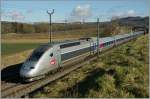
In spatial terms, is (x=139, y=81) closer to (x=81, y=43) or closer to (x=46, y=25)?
(x=81, y=43)

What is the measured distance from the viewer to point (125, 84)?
715 inches

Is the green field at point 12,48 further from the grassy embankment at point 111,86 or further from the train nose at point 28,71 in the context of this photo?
the grassy embankment at point 111,86

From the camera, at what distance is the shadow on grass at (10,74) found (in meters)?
27.1

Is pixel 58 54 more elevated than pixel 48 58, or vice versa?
pixel 58 54

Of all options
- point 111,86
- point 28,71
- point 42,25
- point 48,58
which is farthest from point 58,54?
point 42,25

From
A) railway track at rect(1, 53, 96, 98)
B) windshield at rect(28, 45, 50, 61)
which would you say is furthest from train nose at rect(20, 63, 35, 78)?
windshield at rect(28, 45, 50, 61)

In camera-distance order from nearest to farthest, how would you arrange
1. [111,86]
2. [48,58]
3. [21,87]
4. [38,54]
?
[111,86]
[21,87]
[38,54]
[48,58]

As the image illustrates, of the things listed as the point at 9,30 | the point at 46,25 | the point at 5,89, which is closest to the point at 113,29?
the point at 9,30

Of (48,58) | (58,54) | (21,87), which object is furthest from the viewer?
(58,54)

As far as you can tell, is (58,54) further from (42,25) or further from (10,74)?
(42,25)

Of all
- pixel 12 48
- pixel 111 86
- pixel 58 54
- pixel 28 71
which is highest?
pixel 58 54

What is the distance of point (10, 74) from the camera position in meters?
30.2

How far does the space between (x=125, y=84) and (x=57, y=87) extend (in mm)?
4323

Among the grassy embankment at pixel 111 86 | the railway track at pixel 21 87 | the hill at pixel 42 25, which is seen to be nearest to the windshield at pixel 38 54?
the railway track at pixel 21 87
